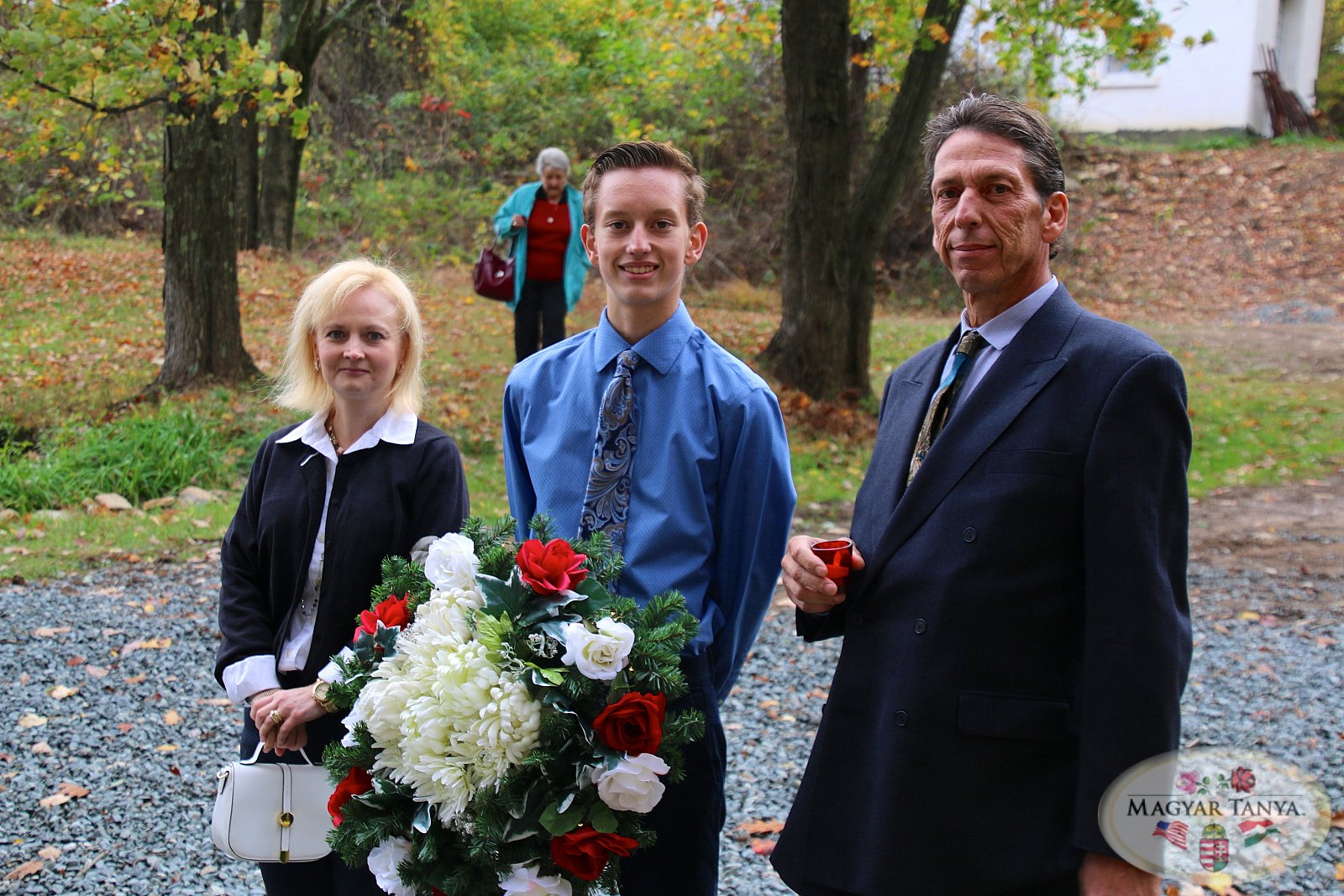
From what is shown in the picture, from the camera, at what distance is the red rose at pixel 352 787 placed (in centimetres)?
233

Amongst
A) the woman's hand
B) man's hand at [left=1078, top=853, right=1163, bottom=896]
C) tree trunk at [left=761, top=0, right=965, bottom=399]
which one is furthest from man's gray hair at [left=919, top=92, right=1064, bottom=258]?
tree trunk at [left=761, top=0, right=965, bottom=399]

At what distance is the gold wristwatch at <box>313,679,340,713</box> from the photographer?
8.69 feet

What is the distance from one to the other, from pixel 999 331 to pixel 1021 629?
2.01ft

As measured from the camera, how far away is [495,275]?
10242 mm

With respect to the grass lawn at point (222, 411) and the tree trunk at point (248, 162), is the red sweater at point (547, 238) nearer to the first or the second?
the grass lawn at point (222, 411)

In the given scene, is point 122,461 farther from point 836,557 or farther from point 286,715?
point 836,557

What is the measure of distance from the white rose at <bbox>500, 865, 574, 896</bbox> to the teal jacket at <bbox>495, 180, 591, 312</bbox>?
8280mm

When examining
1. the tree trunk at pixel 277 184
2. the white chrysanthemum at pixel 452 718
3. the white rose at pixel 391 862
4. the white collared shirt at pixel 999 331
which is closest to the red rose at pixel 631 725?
the white chrysanthemum at pixel 452 718

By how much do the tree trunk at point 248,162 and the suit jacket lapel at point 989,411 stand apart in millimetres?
16155

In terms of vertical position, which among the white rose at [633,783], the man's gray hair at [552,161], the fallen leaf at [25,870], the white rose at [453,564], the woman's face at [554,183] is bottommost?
the fallen leaf at [25,870]

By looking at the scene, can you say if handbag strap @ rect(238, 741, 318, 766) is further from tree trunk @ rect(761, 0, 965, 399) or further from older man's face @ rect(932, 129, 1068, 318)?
tree trunk @ rect(761, 0, 965, 399)

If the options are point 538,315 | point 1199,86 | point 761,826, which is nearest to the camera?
point 761,826

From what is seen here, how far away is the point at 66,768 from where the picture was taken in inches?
191

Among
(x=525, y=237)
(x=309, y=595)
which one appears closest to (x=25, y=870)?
(x=309, y=595)
